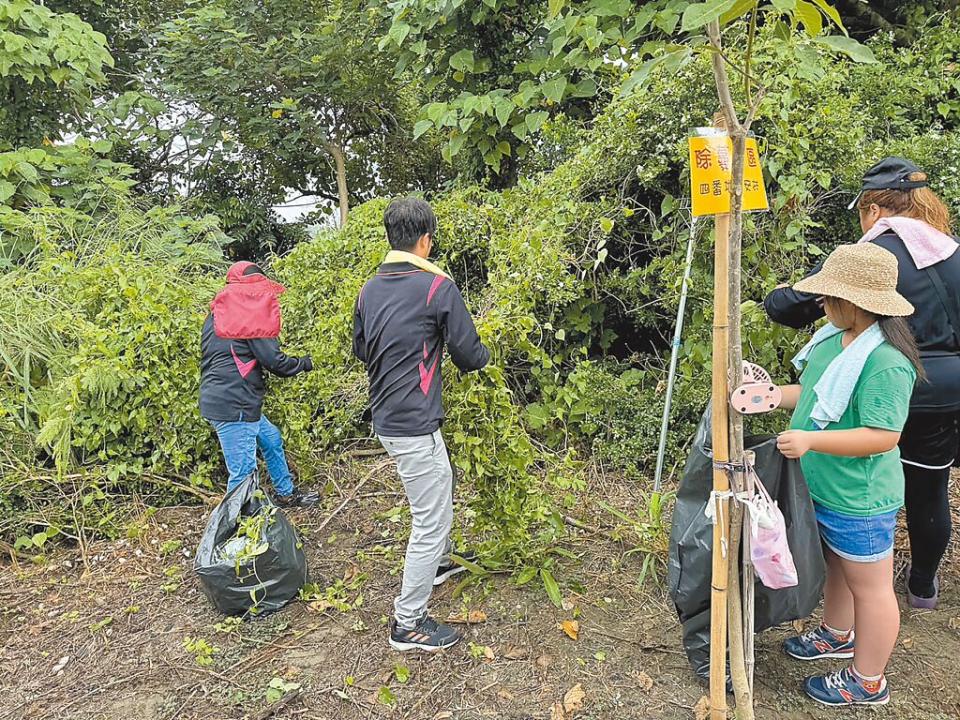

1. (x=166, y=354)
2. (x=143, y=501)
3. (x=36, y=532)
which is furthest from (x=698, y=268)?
(x=36, y=532)

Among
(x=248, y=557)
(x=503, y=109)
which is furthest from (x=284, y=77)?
(x=248, y=557)

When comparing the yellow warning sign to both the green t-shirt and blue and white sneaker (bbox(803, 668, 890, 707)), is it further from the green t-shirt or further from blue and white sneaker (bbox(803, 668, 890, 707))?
blue and white sneaker (bbox(803, 668, 890, 707))

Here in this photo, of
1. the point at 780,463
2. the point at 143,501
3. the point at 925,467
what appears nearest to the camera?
the point at 780,463

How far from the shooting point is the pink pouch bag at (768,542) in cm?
177

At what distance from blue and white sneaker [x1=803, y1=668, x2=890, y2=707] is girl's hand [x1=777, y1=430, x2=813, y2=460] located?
914mm

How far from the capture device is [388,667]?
8.55 feet

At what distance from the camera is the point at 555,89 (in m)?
4.55

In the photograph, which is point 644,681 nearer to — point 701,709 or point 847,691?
point 701,709

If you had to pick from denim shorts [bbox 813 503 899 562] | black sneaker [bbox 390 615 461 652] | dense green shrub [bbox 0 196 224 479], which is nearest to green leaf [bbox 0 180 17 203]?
dense green shrub [bbox 0 196 224 479]

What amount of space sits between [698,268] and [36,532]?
3854 mm

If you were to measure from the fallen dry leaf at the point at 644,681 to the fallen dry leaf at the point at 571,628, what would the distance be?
0.96 feet

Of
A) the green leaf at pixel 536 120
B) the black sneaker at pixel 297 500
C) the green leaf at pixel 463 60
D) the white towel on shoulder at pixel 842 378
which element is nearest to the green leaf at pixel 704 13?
the white towel on shoulder at pixel 842 378

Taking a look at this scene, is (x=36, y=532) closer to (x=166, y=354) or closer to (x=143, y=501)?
(x=143, y=501)

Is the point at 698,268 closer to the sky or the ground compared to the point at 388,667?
closer to the sky
